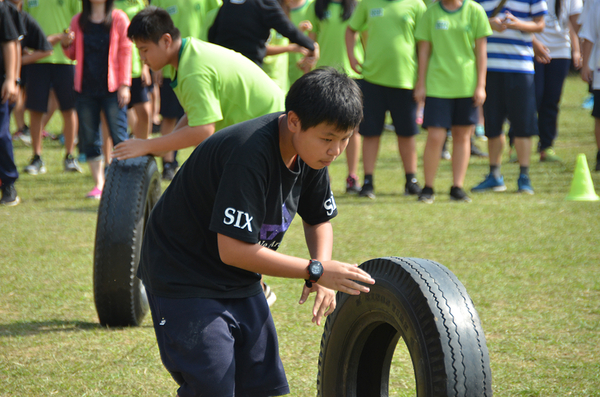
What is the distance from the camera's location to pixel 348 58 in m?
7.66

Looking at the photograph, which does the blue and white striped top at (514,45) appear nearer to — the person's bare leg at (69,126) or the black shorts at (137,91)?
the black shorts at (137,91)

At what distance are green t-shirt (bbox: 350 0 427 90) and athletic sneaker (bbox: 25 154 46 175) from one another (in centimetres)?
422

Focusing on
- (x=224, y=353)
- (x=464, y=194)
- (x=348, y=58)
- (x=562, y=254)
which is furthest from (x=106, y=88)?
(x=224, y=353)

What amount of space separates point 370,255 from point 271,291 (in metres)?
1.04

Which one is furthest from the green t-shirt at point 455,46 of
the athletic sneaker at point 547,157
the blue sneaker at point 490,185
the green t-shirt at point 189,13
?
the athletic sneaker at point 547,157

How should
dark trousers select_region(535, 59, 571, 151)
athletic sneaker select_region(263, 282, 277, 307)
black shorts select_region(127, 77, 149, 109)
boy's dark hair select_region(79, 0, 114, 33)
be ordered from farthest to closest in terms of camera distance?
1. dark trousers select_region(535, 59, 571, 151)
2. black shorts select_region(127, 77, 149, 109)
3. boy's dark hair select_region(79, 0, 114, 33)
4. athletic sneaker select_region(263, 282, 277, 307)

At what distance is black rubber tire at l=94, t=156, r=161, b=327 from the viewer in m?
3.73

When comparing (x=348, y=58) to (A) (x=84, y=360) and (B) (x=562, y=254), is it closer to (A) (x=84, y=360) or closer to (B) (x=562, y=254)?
(B) (x=562, y=254)

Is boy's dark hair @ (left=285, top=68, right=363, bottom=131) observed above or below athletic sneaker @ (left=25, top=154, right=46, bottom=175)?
above

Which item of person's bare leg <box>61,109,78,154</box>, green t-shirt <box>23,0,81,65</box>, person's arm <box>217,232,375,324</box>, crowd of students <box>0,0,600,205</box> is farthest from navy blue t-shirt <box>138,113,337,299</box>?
green t-shirt <box>23,0,81,65</box>

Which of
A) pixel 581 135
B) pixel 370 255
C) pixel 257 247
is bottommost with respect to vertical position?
pixel 581 135

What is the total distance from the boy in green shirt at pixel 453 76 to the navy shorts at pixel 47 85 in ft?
13.1

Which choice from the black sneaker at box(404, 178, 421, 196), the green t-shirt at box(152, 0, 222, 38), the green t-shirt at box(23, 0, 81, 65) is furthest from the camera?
the green t-shirt at box(23, 0, 81, 65)

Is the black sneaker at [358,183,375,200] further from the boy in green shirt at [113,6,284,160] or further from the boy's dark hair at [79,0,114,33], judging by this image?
the boy in green shirt at [113,6,284,160]
